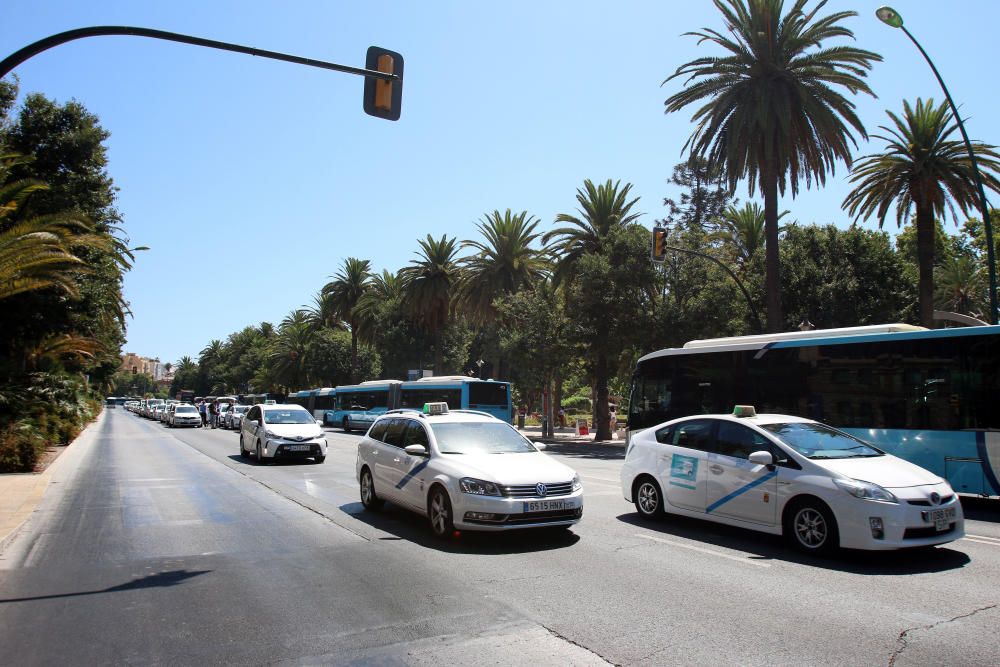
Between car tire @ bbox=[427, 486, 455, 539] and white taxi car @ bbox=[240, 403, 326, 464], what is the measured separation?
444 inches

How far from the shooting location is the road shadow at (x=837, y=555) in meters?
7.13

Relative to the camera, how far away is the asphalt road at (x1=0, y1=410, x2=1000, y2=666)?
4.89 metres

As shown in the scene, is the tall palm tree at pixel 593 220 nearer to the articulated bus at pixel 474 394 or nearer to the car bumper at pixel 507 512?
the articulated bus at pixel 474 394

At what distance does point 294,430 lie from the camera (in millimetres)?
19656

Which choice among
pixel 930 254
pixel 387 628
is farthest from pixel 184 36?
pixel 930 254

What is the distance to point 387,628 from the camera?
537cm

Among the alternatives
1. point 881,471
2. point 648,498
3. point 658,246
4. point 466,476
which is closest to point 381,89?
point 466,476

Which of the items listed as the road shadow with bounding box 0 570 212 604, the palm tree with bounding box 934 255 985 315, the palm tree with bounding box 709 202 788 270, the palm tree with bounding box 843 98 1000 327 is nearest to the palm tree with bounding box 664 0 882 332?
the palm tree with bounding box 843 98 1000 327

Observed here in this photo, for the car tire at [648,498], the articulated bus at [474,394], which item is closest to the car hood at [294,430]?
the car tire at [648,498]

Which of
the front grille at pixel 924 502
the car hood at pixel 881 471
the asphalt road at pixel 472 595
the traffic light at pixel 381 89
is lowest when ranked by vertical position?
the asphalt road at pixel 472 595

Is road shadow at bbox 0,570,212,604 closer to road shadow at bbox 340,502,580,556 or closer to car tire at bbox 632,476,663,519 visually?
road shadow at bbox 340,502,580,556

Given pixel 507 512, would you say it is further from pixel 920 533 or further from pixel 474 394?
pixel 474 394

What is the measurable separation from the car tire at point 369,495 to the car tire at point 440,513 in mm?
2182

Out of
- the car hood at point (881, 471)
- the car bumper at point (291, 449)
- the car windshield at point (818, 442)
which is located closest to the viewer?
the car hood at point (881, 471)
